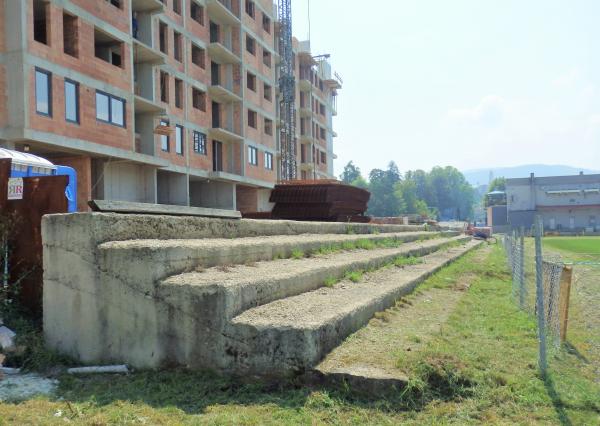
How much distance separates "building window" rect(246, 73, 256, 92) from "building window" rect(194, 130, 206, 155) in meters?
7.78

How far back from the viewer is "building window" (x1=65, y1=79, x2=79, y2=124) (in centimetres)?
1998

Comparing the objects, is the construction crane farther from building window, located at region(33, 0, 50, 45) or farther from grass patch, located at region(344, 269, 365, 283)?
grass patch, located at region(344, 269, 365, 283)

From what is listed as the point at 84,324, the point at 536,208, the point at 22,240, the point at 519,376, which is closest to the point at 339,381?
the point at 519,376

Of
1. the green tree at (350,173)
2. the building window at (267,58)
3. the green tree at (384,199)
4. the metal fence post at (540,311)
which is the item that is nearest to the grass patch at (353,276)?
the metal fence post at (540,311)

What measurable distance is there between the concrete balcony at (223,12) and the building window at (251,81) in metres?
3.90

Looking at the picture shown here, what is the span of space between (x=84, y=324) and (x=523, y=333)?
5349 millimetres

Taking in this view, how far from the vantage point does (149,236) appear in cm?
636

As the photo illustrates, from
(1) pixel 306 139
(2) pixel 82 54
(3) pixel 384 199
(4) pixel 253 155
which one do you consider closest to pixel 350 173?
(3) pixel 384 199

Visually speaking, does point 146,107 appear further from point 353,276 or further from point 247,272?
point 247,272

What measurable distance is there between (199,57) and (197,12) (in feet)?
9.17

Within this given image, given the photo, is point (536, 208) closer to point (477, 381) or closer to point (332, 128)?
point (332, 128)

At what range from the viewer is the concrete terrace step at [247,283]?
→ 5113mm

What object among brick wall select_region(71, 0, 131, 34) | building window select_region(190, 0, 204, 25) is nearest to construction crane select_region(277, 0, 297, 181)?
building window select_region(190, 0, 204, 25)

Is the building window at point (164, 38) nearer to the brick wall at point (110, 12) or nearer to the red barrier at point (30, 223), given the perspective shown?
the brick wall at point (110, 12)
